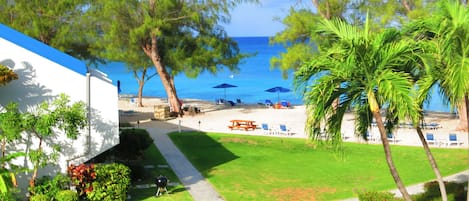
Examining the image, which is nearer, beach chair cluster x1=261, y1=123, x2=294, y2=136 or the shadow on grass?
the shadow on grass

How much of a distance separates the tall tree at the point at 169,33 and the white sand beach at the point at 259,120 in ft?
10.4

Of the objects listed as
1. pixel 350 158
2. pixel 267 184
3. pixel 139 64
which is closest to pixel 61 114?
pixel 267 184

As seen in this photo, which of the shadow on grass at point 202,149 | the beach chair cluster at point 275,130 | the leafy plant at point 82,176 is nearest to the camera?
the leafy plant at point 82,176

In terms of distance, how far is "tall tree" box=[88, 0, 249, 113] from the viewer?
36.4 metres

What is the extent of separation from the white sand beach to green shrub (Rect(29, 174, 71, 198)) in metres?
15.3

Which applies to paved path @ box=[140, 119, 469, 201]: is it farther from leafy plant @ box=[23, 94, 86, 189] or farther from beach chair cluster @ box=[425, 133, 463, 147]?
beach chair cluster @ box=[425, 133, 463, 147]

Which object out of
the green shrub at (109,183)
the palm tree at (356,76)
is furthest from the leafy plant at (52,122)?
the palm tree at (356,76)

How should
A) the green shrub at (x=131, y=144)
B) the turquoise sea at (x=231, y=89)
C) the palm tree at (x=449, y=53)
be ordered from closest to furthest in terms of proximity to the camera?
the palm tree at (x=449, y=53) < the green shrub at (x=131, y=144) < the turquoise sea at (x=231, y=89)

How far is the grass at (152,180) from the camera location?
16.6 m

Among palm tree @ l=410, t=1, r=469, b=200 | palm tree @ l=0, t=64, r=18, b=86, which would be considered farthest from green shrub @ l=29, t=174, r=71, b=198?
palm tree @ l=410, t=1, r=469, b=200

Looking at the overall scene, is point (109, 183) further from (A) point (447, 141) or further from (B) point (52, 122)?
(A) point (447, 141)

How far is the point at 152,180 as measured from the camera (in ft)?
61.9

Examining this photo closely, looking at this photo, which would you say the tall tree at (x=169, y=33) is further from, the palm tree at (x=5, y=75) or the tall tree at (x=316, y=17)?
the palm tree at (x=5, y=75)

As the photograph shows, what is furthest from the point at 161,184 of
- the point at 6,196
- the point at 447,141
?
the point at 447,141
